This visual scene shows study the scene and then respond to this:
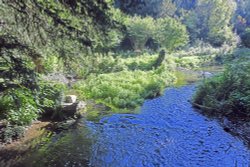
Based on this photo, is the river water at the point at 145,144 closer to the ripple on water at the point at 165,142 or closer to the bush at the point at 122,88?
the ripple on water at the point at 165,142

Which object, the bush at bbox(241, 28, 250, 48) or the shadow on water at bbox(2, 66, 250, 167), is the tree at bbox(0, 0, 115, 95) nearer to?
the shadow on water at bbox(2, 66, 250, 167)

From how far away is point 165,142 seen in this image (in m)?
8.78

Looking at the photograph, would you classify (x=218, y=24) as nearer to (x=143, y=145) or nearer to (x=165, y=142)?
(x=165, y=142)

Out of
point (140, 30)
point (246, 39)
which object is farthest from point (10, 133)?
point (140, 30)

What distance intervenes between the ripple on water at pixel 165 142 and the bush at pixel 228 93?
A: 845 millimetres

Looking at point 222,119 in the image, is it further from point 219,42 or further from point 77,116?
point 219,42

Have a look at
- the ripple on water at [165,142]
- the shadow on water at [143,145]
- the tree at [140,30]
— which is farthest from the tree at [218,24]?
the shadow on water at [143,145]

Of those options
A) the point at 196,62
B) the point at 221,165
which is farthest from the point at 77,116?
the point at 196,62

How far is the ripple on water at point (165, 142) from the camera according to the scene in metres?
7.49

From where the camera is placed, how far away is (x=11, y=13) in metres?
4.84

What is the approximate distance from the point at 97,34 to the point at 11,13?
168 centimetres

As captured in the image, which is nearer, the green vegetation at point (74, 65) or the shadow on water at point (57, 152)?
the green vegetation at point (74, 65)

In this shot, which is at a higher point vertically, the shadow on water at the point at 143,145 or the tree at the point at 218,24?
the tree at the point at 218,24

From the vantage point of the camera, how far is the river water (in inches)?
292
